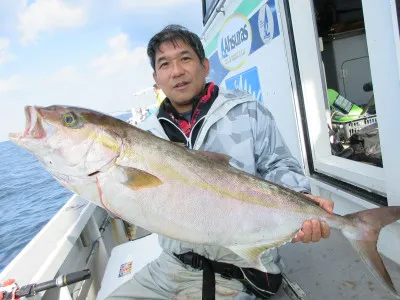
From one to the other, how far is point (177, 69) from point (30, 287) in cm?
199

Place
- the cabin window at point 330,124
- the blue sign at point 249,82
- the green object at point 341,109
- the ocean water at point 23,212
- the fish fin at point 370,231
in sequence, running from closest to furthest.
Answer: the fish fin at point 370,231
the cabin window at point 330,124
the blue sign at point 249,82
the green object at point 341,109
the ocean water at point 23,212

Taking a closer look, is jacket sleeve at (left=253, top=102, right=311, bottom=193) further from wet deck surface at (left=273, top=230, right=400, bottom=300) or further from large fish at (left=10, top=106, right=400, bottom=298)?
wet deck surface at (left=273, top=230, right=400, bottom=300)

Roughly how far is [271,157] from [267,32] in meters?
2.23

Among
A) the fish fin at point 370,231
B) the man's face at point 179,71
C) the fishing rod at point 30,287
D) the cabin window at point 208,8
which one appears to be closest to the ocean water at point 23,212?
the fishing rod at point 30,287

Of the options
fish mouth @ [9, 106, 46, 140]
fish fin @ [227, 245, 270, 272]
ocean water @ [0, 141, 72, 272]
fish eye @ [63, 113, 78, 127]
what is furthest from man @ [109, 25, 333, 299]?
ocean water @ [0, 141, 72, 272]

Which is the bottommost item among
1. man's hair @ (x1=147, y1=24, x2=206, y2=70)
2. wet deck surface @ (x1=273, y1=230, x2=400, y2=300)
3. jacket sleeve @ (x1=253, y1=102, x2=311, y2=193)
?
wet deck surface @ (x1=273, y1=230, x2=400, y2=300)

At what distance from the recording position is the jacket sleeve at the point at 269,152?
93.4 inches

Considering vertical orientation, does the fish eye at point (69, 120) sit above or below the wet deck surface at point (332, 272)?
above

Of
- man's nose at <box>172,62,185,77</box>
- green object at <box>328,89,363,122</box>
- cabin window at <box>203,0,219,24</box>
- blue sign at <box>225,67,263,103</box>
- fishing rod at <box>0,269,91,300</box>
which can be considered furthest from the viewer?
cabin window at <box>203,0,219,24</box>

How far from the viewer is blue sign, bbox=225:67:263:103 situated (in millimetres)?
4744

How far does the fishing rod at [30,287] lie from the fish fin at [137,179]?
1254 mm

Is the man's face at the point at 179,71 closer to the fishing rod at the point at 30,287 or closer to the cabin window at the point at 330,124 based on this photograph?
the cabin window at the point at 330,124

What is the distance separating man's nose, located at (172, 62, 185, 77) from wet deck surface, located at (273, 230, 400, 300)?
1939mm

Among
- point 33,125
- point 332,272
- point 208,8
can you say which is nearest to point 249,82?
point 208,8
